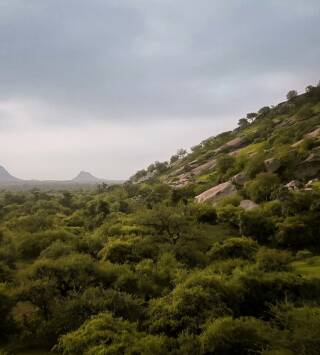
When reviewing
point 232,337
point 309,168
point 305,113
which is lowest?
point 232,337

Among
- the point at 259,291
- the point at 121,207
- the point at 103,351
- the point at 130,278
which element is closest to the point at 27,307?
the point at 130,278

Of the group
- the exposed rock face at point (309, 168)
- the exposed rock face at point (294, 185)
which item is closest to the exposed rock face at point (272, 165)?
the exposed rock face at point (309, 168)

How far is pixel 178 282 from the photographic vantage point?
4419cm

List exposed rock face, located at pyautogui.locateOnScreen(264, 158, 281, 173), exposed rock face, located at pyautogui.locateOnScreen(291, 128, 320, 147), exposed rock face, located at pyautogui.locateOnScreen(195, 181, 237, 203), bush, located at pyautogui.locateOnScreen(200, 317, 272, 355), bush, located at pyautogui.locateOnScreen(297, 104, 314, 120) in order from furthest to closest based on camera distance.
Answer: bush, located at pyautogui.locateOnScreen(297, 104, 314, 120)
exposed rock face, located at pyautogui.locateOnScreen(291, 128, 320, 147)
exposed rock face, located at pyautogui.locateOnScreen(195, 181, 237, 203)
exposed rock face, located at pyautogui.locateOnScreen(264, 158, 281, 173)
bush, located at pyautogui.locateOnScreen(200, 317, 272, 355)

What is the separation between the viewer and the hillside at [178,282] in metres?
32.5

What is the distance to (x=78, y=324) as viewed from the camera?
38000mm

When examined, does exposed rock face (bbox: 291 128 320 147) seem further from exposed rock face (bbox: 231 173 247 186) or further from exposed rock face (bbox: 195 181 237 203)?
exposed rock face (bbox: 195 181 237 203)

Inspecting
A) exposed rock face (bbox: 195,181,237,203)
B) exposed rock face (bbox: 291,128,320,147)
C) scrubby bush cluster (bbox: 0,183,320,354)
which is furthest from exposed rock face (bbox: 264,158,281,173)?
scrubby bush cluster (bbox: 0,183,320,354)

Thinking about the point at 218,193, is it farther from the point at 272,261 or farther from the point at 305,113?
the point at 305,113

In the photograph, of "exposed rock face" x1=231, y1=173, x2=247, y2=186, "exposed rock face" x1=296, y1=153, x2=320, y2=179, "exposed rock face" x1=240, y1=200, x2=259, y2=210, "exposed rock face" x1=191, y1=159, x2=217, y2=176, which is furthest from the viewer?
"exposed rock face" x1=191, y1=159, x2=217, y2=176

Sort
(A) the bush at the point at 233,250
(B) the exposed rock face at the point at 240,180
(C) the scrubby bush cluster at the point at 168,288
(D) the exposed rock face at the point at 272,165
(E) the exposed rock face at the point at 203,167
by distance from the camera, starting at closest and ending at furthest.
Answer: (C) the scrubby bush cluster at the point at 168,288, (A) the bush at the point at 233,250, (D) the exposed rock face at the point at 272,165, (B) the exposed rock face at the point at 240,180, (E) the exposed rock face at the point at 203,167

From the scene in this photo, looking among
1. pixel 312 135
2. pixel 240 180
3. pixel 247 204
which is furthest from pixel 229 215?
pixel 312 135

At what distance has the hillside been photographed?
107 feet

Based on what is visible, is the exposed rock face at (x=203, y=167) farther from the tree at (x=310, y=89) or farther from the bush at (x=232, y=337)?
the bush at (x=232, y=337)
